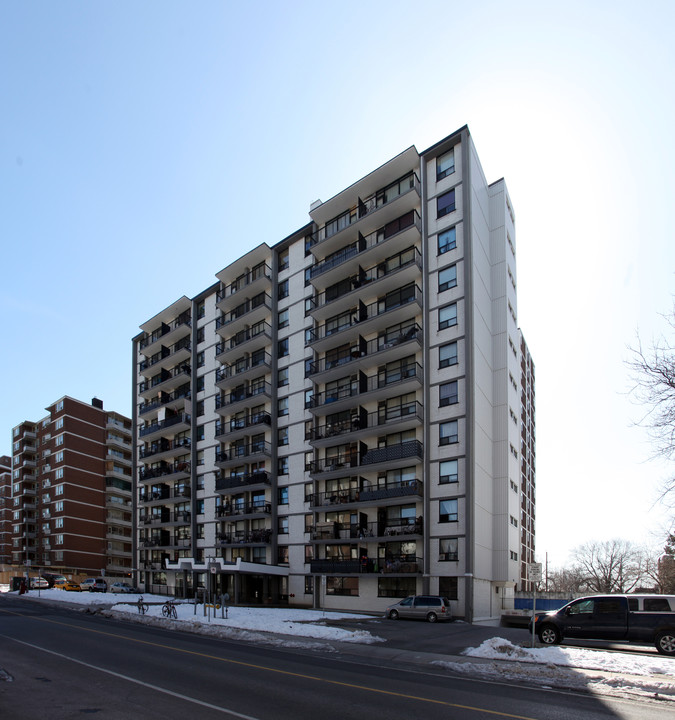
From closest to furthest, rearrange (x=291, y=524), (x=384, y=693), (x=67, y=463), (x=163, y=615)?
1. (x=384, y=693)
2. (x=163, y=615)
3. (x=291, y=524)
4. (x=67, y=463)

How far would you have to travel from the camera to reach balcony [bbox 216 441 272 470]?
5000 cm

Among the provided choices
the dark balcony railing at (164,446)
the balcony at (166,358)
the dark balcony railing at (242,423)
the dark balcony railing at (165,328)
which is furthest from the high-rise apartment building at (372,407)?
the dark balcony railing at (165,328)

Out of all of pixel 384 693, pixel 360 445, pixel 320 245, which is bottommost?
pixel 384 693

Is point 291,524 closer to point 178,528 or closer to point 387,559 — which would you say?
point 387,559

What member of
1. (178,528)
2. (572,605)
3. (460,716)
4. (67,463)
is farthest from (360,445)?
(67,463)

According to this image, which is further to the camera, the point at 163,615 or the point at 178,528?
the point at 178,528

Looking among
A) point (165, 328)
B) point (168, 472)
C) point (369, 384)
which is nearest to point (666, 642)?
point (369, 384)

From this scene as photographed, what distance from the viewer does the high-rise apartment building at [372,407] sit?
38.2m

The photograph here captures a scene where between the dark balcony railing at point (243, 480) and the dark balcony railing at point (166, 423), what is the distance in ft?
30.6

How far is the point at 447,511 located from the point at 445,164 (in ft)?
78.7

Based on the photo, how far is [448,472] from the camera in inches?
1480

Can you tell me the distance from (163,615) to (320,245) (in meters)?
29.1

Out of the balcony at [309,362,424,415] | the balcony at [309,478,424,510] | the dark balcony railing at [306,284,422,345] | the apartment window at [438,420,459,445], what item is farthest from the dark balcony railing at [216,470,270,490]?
the apartment window at [438,420,459,445]

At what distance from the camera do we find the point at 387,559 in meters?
38.9
